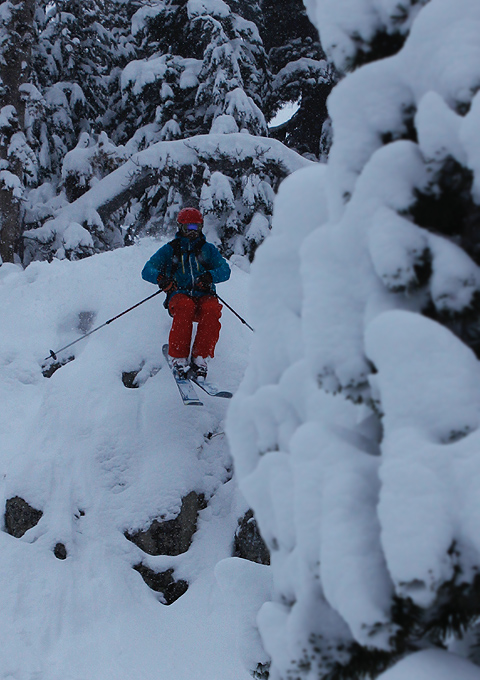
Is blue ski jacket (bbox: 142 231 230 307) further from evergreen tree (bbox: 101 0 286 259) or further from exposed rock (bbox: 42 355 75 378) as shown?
evergreen tree (bbox: 101 0 286 259)

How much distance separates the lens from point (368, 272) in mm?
1588

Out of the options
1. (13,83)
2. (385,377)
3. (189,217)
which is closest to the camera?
(385,377)

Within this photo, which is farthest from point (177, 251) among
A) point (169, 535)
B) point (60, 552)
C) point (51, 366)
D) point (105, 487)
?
point (60, 552)

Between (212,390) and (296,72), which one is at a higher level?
(296,72)

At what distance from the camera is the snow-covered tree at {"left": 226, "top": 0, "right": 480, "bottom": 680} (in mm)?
1330

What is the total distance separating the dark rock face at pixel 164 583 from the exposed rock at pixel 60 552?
0.67 meters

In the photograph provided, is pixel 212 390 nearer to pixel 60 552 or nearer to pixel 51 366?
pixel 60 552

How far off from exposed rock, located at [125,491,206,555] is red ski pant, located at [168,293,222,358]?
159cm

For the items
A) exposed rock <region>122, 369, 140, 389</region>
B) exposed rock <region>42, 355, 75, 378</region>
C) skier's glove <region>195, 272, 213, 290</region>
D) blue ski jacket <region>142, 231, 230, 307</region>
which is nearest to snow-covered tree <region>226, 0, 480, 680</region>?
skier's glove <region>195, 272, 213, 290</region>

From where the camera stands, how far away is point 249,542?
540cm

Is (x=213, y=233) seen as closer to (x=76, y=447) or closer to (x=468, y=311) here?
(x=76, y=447)

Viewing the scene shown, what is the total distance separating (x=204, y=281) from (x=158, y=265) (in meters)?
0.59

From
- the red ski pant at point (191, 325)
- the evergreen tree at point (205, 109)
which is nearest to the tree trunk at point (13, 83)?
the evergreen tree at point (205, 109)

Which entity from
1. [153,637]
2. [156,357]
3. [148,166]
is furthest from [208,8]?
[153,637]
